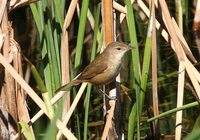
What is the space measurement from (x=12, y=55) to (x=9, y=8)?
0.33m

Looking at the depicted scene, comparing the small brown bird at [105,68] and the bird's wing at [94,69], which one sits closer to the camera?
the small brown bird at [105,68]

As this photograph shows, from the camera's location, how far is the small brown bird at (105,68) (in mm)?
3873

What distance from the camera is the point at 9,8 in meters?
3.94

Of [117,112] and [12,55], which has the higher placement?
[12,55]

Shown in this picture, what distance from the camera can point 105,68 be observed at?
410 centimetres

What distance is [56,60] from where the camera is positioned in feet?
12.4

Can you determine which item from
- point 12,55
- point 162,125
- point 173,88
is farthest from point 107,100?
point 173,88

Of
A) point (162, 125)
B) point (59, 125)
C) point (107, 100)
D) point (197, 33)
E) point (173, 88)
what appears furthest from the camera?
point (197, 33)

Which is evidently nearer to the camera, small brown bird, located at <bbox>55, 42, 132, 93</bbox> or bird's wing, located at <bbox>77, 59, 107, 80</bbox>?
small brown bird, located at <bbox>55, 42, 132, 93</bbox>

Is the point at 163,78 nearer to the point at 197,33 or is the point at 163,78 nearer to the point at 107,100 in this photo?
the point at 197,33

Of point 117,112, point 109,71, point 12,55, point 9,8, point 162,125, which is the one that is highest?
point 9,8

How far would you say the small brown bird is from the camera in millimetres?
3873

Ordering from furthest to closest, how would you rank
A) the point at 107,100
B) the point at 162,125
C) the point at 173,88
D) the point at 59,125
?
1. the point at 173,88
2. the point at 162,125
3. the point at 107,100
4. the point at 59,125

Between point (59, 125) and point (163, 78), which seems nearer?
point (59, 125)
